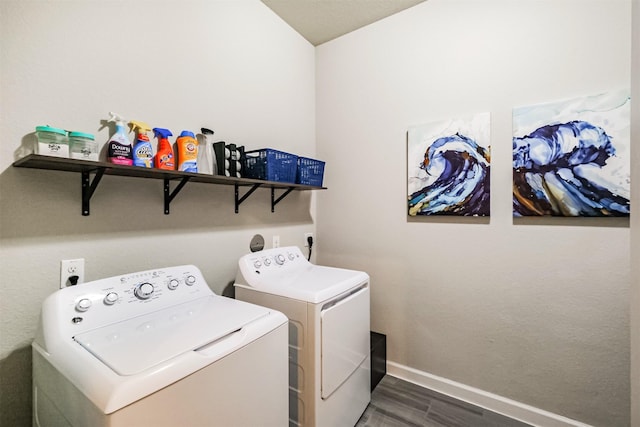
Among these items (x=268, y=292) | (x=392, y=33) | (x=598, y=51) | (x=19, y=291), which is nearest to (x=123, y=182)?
(x=19, y=291)

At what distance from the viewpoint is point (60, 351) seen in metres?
0.86

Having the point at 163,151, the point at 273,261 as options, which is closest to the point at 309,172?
the point at 273,261

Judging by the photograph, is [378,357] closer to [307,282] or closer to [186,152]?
[307,282]

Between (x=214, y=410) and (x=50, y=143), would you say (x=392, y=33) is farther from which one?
(x=214, y=410)

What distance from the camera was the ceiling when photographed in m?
2.03

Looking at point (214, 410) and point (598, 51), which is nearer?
point (214, 410)

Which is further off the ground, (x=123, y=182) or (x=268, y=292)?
(x=123, y=182)

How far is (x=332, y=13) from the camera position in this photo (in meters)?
2.13

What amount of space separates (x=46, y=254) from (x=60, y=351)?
45 centimetres

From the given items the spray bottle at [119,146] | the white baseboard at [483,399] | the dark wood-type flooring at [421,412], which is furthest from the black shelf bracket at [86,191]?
the white baseboard at [483,399]

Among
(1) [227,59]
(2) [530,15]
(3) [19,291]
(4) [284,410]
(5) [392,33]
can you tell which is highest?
(5) [392,33]

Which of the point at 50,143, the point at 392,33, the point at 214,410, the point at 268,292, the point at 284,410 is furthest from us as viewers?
the point at 392,33

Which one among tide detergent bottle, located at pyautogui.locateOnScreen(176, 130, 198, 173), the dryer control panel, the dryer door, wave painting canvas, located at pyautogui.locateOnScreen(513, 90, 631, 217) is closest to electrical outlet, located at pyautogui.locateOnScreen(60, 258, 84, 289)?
tide detergent bottle, located at pyautogui.locateOnScreen(176, 130, 198, 173)

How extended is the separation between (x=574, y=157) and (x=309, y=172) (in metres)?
1.56
